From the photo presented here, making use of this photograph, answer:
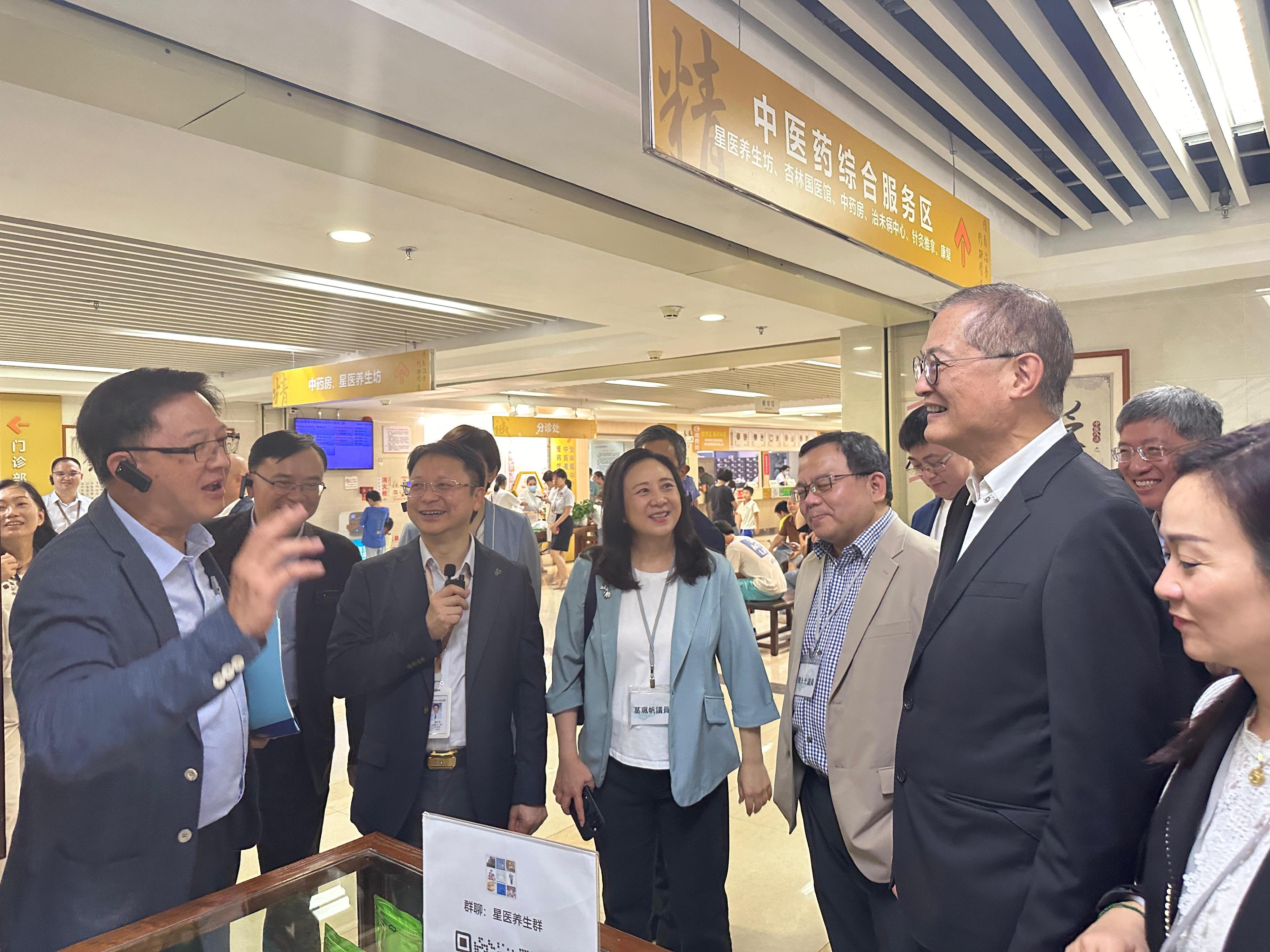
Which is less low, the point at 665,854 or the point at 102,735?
the point at 102,735

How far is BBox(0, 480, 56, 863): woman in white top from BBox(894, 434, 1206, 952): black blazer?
3.78m

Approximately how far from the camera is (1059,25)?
2.98 m

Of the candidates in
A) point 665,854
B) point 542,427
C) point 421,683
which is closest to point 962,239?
point 665,854

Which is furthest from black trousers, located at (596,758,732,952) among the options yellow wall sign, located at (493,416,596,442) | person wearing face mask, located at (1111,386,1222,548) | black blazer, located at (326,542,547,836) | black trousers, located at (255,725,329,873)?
yellow wall sign, located at (493,416,596,442)

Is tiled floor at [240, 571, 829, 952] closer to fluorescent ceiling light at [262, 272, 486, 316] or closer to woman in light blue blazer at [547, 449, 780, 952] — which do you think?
woman in light blue blazer at [547, 449, 780, 952]

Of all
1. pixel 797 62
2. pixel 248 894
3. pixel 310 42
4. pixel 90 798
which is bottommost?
pixel 248 894

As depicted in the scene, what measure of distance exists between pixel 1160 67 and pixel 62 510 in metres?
6.14

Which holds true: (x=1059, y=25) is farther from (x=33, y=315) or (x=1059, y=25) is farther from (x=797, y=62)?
(x=33, y=315)

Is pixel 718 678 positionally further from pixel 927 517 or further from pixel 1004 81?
pixel 1004 81

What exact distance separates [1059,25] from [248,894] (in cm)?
366

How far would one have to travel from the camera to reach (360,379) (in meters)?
7.33

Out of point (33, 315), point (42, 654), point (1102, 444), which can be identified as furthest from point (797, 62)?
point (33, 315)

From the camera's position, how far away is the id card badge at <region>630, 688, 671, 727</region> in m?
2.24

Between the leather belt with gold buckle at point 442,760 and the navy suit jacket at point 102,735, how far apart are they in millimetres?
652
